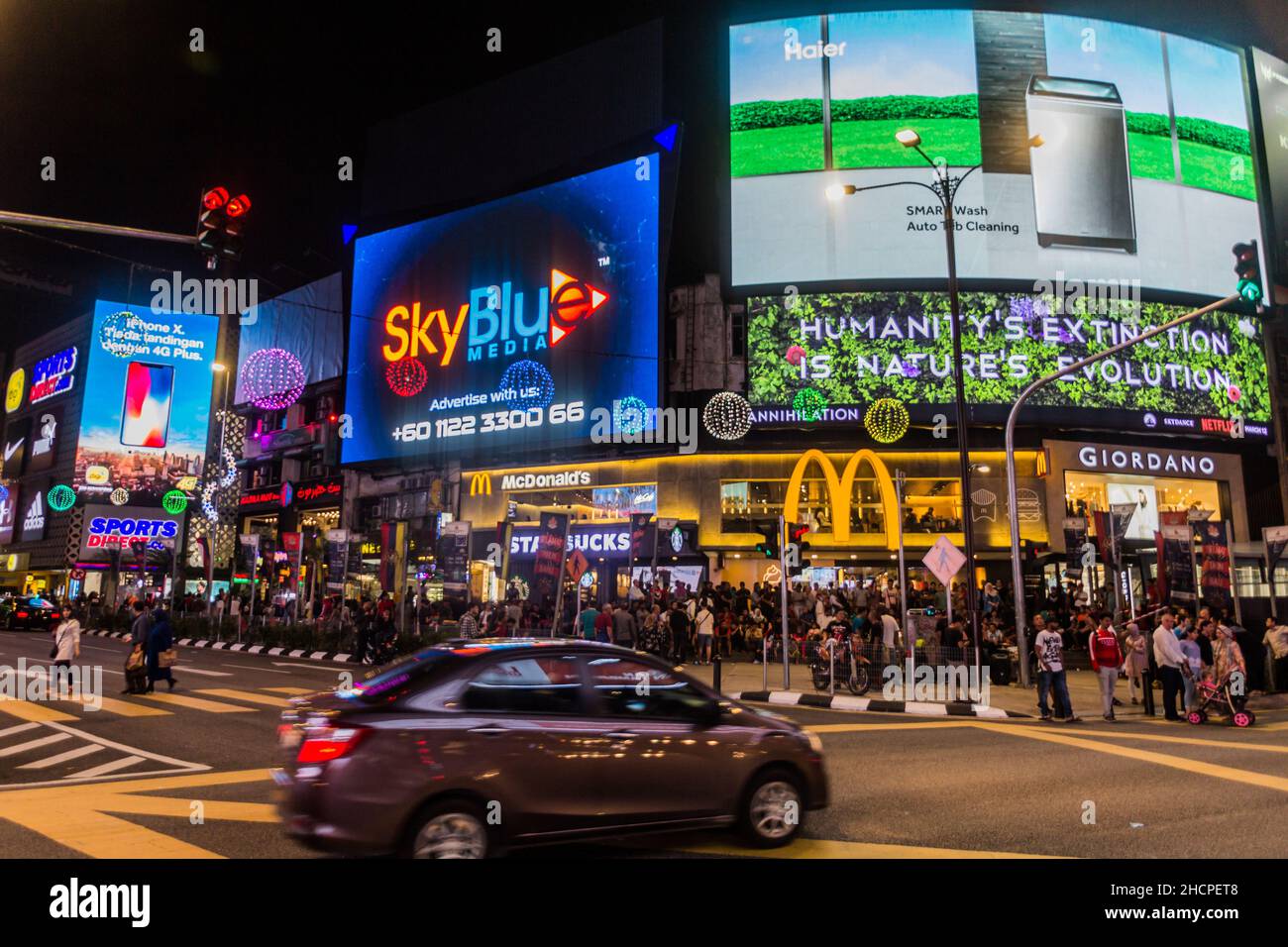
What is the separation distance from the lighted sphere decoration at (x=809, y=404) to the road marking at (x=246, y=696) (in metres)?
23.3

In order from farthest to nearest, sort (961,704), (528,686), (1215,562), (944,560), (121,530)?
1. (121,530)
2. (1215,562)
3. (944,560)
4. (961,704)
5. (528,686)

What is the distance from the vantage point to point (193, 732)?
10.7 metres

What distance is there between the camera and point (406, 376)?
142 feet

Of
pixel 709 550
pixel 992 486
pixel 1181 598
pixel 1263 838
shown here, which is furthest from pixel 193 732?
pixel 992 486

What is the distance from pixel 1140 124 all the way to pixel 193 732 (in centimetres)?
4088

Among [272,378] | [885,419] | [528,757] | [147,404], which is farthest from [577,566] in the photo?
[147,404]

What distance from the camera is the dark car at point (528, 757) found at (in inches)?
189

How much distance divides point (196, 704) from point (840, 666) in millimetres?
11479

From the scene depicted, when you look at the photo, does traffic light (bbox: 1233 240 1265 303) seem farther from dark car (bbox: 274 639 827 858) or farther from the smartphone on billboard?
the smartphone on billboard

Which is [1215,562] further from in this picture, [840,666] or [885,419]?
[885,419]

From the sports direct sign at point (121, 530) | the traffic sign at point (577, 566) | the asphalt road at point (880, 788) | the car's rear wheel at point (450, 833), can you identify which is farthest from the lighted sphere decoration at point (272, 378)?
the car's rear wheel at point (450, 833)

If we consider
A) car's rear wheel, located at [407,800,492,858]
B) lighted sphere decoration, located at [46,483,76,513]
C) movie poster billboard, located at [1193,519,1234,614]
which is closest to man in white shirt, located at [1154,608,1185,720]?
movie poster billboard, located at [1193,519,1234,614]
